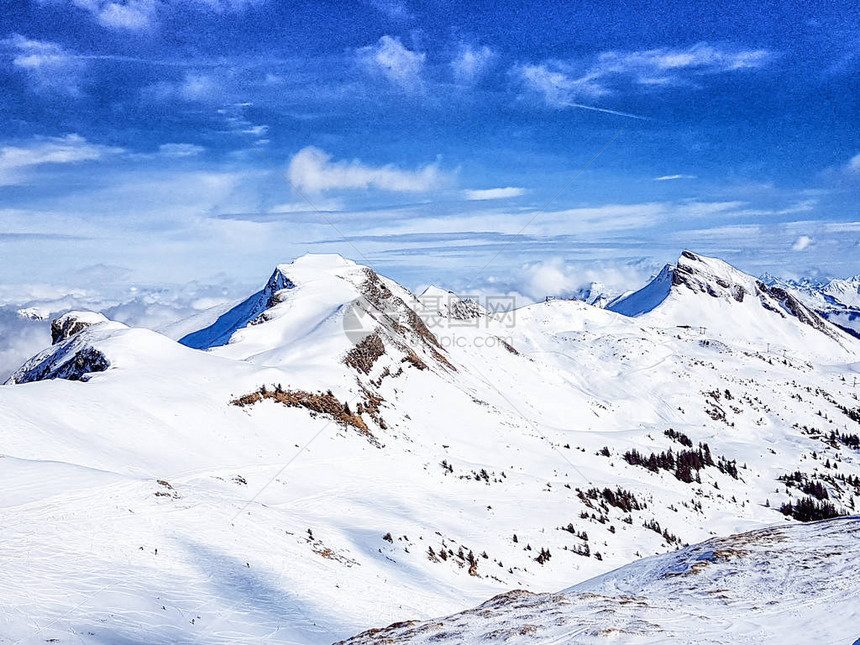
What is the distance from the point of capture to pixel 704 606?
27.9ft

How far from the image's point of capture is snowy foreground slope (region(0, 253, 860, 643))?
10805 millimetres

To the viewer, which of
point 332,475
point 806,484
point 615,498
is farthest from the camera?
point 806,484

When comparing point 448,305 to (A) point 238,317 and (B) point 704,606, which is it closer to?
(A) point 238,317

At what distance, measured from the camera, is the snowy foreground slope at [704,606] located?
7283 millimetres

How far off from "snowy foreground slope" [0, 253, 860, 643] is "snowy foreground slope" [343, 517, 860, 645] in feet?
11.0

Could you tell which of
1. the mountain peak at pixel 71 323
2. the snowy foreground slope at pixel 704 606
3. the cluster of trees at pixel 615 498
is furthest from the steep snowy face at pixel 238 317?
the snowy foreground slope at pixel 704 606

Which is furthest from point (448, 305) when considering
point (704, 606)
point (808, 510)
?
point (704, 606)

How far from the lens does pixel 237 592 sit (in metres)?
11.2

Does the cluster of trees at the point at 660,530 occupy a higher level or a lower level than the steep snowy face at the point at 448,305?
lower

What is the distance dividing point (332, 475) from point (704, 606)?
55.9 feet

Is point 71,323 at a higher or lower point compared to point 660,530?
higher

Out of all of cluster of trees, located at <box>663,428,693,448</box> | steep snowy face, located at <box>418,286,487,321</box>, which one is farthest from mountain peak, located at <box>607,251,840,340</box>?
cluster of trees, located at <box>663,428,693,448</box>

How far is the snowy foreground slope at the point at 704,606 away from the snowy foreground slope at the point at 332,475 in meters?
3.37

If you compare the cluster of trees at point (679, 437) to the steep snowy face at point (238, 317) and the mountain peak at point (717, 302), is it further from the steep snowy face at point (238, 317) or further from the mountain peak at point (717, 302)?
the mountain peak at point (717, 302)
